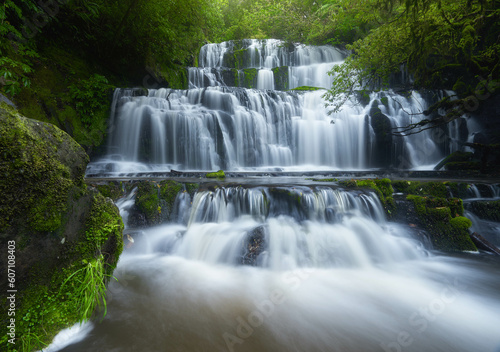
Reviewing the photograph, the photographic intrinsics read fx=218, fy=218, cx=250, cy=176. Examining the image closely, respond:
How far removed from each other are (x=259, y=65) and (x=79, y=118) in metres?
14.4

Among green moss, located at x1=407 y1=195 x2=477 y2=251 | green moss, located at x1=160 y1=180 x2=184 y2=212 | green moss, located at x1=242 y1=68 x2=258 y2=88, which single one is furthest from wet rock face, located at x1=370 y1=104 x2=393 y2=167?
green moss, located at x1=160 y1=180 x2=184 y2=212

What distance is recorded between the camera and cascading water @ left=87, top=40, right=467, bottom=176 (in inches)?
355

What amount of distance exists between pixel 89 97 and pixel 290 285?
9343 millimetres

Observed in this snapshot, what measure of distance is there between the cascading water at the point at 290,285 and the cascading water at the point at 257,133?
5.18m

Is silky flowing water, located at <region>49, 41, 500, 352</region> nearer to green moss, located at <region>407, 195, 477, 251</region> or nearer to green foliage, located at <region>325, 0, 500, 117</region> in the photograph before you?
green moss, located at <region>407, 195, 477, 251</region>

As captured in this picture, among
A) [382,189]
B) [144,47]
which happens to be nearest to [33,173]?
[382,189]

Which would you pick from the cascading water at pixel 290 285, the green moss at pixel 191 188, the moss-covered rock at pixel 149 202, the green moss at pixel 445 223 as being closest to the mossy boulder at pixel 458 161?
the green moss at pixel 445 223

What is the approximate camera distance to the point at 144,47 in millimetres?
9781

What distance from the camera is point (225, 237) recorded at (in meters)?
3.80

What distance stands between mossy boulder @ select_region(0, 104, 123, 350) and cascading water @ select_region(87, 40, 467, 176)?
21.9 ft

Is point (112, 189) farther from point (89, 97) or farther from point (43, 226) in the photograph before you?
point (89, 97)

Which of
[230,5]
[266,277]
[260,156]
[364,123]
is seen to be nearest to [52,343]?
[266,277]

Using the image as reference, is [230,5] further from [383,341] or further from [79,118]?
[383,341]

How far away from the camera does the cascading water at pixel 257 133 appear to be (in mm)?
9008
